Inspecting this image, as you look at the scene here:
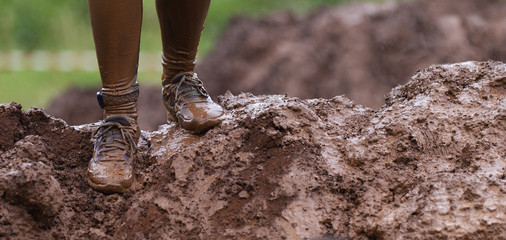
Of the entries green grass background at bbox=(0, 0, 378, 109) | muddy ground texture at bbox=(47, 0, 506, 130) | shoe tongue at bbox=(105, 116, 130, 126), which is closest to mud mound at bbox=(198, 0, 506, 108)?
muddy ground texture at bbox=(47, 0, 506, 130)

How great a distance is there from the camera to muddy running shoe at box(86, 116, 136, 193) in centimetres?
227

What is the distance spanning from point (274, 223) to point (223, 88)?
219 inches

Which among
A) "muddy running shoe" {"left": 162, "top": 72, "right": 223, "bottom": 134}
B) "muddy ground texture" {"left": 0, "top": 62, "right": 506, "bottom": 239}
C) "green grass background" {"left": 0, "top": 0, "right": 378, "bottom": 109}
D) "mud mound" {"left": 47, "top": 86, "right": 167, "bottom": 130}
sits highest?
"green grass background" {"left": 0, "top": 0, "right": 378, "bottom": 109}

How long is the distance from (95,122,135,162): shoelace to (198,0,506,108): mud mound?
469 cm

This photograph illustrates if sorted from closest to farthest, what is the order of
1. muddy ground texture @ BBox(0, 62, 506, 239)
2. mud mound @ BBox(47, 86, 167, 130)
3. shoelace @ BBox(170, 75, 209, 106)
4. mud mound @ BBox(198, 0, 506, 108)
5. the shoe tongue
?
muddy ground texture @ BBox(0, 62, 506, 239) → the shoe tongue → shoelace @ BBox(170, 75, 209, 106) → mud mound @ BBox(198, 0, 506, 108) → mud mound @ BBox(47, 86, 167, 130)

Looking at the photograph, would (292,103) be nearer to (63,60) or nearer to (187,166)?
(187,166)

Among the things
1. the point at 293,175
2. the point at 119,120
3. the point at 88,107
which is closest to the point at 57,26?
the point at 88,107

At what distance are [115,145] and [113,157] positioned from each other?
55 mm

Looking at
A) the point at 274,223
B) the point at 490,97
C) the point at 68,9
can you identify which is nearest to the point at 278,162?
the point at 274,223

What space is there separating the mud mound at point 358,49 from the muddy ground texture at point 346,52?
0.04 feet

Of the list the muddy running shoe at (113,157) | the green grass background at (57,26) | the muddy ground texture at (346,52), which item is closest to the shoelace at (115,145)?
the muddy running shoe at (113,157)

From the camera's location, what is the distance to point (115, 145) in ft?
7.71

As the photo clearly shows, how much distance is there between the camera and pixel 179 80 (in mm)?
2645

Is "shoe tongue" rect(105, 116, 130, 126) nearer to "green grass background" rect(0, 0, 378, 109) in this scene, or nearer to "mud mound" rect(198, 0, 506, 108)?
"mud mound" rect(198, 0, 506, 108)
